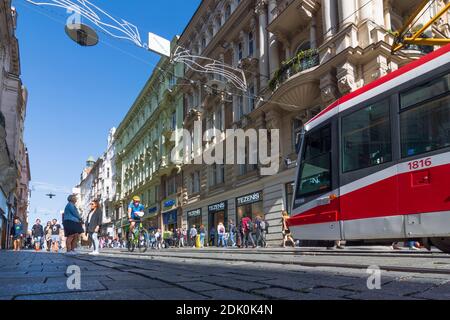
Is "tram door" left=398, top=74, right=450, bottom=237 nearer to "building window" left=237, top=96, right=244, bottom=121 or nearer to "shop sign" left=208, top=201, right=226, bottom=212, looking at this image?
"building window" left=237, top=96, right=244, bottom=121

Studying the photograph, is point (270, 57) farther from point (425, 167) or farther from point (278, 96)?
point (425, 167)

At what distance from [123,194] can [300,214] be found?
2153 inches

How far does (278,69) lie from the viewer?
1977 centimetres

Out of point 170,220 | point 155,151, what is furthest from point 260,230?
point 155,151

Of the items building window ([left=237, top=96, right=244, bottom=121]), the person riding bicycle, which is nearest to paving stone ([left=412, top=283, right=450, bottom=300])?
the person riding bicycle

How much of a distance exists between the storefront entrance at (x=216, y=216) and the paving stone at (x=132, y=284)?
23.0 meters

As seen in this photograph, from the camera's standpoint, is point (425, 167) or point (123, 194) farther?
point (123, 194)

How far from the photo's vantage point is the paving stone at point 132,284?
123 inches

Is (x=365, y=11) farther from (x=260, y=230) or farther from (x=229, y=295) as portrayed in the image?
(x=229, y=295)

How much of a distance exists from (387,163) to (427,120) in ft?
3.14

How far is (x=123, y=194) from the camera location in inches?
2403

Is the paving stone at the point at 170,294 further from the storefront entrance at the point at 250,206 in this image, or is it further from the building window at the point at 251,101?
the building window at the point at 251,101
